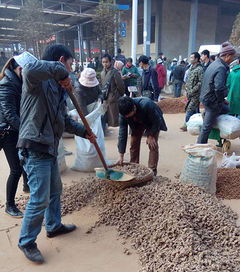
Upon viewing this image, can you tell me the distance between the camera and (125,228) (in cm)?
261

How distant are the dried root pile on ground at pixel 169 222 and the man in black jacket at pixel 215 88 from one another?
59.3 inches

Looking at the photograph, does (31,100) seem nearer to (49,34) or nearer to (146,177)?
(146,177)

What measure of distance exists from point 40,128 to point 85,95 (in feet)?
9.14

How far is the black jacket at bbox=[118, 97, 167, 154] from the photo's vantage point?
10.6 ft

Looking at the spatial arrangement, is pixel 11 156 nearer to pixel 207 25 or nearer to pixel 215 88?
pixel 215 88

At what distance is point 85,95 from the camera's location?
4.73 metres

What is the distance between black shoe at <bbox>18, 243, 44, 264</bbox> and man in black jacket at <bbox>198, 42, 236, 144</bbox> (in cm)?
295

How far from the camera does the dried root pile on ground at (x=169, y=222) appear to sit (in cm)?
203

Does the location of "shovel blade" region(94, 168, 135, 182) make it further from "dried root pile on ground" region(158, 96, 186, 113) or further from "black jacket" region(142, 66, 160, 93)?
"dried root pile on ground" region(158, 96, 186, 113)

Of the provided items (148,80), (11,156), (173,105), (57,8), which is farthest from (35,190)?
(57,8)

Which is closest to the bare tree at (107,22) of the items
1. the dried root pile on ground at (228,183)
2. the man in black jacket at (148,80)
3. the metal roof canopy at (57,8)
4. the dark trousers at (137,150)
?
the metal roof canopy at (57,8)

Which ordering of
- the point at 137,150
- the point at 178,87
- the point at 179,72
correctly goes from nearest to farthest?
the point at 137,150
the point at 179,72
the point at 178,87

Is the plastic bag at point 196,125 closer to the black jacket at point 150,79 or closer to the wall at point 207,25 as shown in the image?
the black jacket at point 150,79

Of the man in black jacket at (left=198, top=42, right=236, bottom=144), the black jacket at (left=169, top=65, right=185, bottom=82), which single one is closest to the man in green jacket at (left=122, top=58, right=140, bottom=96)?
the man in black jacket at (left=198, top=42, right=236, bottom=144)
